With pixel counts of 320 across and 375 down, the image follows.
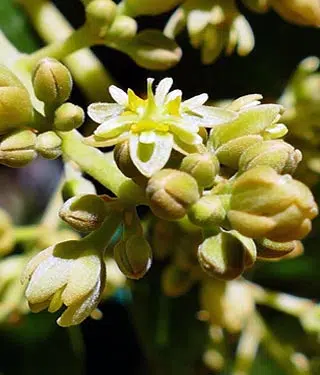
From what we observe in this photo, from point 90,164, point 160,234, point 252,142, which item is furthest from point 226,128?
point 160,234

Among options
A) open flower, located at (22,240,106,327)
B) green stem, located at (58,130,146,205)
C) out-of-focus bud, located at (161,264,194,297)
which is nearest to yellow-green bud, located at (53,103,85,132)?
green stem, located at (58,130,146,205)

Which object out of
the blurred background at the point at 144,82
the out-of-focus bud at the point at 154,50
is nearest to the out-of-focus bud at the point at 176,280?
the blurred background at the point at 144,82

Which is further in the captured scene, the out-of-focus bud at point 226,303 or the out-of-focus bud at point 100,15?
the out-of-focus bud at point 226,303

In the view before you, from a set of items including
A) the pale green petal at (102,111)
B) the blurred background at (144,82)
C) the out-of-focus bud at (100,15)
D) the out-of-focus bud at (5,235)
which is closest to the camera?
the pale green petal at (102,111)

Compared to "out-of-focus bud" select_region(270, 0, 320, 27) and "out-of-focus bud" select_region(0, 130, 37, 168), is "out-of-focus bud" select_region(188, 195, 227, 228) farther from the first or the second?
"out-of-focus bud" select_region(270, 0, 320, 27)

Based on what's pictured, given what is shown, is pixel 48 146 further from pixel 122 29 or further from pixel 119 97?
pixel 122 29

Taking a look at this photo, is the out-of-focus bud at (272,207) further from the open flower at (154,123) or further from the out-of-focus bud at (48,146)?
the out-of-focus bud at (48,146)
